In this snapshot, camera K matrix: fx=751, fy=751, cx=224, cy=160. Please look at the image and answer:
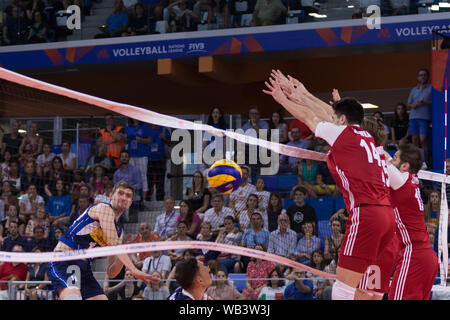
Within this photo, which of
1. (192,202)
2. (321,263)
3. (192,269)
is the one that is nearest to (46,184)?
(192,202)

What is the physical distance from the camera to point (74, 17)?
60.7 feet

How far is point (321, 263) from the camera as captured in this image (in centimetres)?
1169

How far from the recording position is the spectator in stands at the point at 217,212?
531 inches

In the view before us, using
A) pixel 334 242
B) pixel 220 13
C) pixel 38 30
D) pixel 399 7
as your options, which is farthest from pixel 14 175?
pixel 399 7

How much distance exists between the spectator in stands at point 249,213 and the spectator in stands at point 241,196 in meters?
0.14

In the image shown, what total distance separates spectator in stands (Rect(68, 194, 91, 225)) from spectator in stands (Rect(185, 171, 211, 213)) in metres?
1.98

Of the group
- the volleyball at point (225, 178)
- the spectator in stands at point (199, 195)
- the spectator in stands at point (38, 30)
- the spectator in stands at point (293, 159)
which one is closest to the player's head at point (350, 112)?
the volleyball at point (225, 178)

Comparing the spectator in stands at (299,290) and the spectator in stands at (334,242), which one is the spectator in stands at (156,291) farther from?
the spectator in stands at (334,242)

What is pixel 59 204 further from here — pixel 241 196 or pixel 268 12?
pixel 268 12

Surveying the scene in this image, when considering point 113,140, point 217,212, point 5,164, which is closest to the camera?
point 217,212

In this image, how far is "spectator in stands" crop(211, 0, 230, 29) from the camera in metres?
16.8

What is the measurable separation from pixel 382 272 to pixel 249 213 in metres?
6.65

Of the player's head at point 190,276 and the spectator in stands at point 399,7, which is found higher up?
the spectator in stands at point 399,7

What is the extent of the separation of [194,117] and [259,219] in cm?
764
